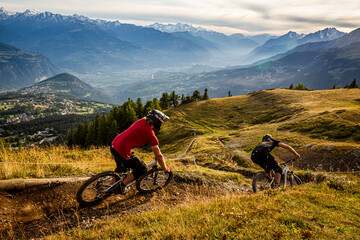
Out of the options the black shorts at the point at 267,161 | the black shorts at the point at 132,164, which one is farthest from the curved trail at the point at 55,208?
the black shorts at the point at 267,161

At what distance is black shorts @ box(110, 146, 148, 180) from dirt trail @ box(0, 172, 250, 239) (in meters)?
1.10

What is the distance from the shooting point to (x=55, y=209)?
257 inches

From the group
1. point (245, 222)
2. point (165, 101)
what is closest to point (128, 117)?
point (165, 101)

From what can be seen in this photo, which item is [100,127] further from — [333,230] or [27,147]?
[333,230]

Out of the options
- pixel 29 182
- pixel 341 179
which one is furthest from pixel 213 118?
pixel 29 182

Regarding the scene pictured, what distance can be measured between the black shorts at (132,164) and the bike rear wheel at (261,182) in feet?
16.4

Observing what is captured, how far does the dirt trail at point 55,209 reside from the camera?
18.4 ft

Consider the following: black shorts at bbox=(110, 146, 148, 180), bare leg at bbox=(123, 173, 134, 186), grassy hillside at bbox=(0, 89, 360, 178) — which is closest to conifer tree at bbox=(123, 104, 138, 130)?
grassy hillside at bbox=(0, 89, 360, 178)

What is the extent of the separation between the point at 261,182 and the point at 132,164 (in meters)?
5.95

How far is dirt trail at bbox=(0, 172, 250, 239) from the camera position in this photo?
560 cm

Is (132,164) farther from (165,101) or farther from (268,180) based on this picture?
(165,101)

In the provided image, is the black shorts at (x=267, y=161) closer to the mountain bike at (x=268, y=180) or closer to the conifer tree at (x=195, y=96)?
the mountain bike at (x=268, y=180)

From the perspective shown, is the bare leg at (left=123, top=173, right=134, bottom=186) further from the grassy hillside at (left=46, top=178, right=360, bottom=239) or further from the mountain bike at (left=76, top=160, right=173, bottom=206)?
the grassy hillside at (left=46, top=178, right=360, bottom=239)

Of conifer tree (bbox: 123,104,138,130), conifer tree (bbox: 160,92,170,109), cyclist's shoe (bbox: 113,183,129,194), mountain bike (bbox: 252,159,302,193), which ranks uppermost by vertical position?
cyclist's shoe (bbox: 113,183,129,194)
